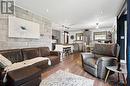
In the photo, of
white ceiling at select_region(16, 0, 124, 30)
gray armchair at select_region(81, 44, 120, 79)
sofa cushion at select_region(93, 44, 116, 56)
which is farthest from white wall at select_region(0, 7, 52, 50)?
sofa cushion at select_region(93, 44, 116, 56)

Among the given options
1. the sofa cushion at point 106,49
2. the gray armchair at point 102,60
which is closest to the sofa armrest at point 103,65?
the gray armchair at point 102,60

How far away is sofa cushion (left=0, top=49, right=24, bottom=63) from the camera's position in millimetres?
2542

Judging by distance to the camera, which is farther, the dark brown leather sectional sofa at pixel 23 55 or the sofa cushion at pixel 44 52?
the sofa cushion at pixel 44 52

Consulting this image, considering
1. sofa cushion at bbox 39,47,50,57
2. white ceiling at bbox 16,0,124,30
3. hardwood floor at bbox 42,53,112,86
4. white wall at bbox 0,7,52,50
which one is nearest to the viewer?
hardwood floor at bbox 42,53,112,86

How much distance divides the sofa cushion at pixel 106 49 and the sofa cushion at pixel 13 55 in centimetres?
276

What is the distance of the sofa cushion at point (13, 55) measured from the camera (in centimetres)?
254

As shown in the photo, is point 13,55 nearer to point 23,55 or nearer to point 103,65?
point 23,55

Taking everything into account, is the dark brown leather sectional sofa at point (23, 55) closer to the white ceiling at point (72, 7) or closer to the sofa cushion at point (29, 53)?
the sofa cushion at point (29, 53)

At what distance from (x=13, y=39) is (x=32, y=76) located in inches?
72.6

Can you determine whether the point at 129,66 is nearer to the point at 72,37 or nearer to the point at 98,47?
the point at 98,47

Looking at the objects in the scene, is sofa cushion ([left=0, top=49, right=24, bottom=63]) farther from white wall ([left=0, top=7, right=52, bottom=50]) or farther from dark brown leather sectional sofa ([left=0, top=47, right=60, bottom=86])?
white wall ([left=0, top=7, right=52, bottom=50])

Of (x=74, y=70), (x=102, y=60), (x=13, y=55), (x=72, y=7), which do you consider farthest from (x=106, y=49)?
(x=13, y=55)

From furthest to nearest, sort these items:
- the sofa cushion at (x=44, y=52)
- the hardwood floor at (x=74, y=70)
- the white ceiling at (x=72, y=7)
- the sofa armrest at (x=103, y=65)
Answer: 1. the sofa cushion at (x=44, y=52)
2. the white ceiling at (x=72, y=7)
3. the sofa armrest at (x=103, y=65)
4. the hardwood floor at (x=74, y=70)

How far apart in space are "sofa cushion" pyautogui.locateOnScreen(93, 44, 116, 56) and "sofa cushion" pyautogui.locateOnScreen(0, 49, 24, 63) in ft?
Result: 9.04
